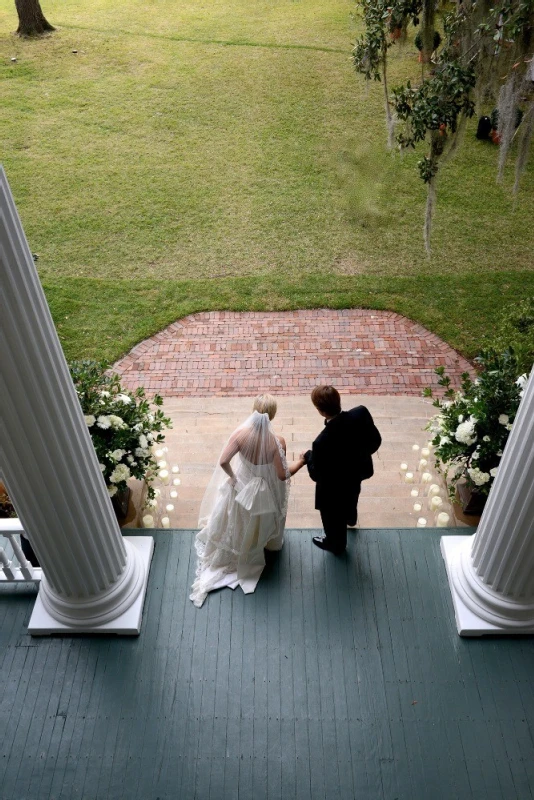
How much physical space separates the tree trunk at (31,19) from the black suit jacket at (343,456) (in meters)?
14.5

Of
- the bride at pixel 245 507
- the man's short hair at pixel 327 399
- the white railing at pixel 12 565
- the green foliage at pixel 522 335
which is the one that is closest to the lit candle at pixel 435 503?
the green foliage at pixel 522 335

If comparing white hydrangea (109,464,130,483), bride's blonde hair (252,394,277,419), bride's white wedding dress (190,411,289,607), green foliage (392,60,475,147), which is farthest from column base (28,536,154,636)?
green foliage (392,60,475,147)

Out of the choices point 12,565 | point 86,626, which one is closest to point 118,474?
point 12,565

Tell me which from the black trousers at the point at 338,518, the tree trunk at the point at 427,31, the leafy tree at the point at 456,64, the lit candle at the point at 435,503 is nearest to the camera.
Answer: the black trousers at the point at 338,518

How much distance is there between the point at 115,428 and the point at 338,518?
1.65 meters

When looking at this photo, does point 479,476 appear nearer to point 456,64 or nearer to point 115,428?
point 115,428

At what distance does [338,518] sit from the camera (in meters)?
4.55

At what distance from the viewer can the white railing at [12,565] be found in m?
4.25

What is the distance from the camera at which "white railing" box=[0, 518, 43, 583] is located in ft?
13.9

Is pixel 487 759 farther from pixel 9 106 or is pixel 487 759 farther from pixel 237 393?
pixel 9 106

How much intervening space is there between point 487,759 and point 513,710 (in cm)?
33

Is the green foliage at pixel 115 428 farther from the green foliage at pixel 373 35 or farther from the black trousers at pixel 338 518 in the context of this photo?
the green foliage at pixel 373 35

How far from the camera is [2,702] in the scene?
3934 mm

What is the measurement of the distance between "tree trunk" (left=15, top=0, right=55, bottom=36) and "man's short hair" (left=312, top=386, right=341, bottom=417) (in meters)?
14.6
